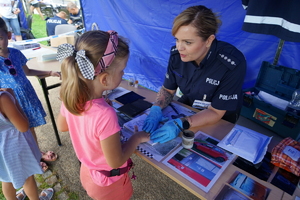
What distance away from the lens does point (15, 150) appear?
1320 millimetres

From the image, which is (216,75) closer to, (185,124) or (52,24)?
(185,124)

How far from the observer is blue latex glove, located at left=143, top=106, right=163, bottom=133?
1.23 meters

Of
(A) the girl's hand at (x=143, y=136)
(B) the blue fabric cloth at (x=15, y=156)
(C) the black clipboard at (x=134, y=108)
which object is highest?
Answer: (A) the girl's hand at (x=143, y=136)

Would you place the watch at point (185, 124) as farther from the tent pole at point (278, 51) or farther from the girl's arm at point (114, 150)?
the tent pole at point (278, 51)

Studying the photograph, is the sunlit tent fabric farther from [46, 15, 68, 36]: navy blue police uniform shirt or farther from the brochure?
[46, 15, 68, 36]: navy blue police uniform shirt

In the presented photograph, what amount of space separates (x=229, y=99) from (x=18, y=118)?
4.91ft

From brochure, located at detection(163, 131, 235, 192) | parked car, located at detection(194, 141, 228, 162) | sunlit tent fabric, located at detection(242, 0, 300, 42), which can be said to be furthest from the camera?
sunlit tent fabric, located at detection(242, 0, 300, 42)

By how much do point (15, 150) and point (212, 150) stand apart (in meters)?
1.40

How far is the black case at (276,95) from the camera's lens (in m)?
2.42

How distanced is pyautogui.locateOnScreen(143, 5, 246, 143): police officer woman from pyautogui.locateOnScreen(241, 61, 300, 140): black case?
51.0 inches

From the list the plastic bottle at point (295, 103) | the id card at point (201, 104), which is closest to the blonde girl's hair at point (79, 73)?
the id card at point (201, 104)

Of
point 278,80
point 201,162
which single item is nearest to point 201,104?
point 201,162

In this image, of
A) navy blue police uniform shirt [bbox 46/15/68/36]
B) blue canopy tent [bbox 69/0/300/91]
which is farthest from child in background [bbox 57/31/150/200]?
navy blue police uniform shirt [bbox 46/15/68/36]

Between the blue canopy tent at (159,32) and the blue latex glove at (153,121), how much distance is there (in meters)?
0.98
